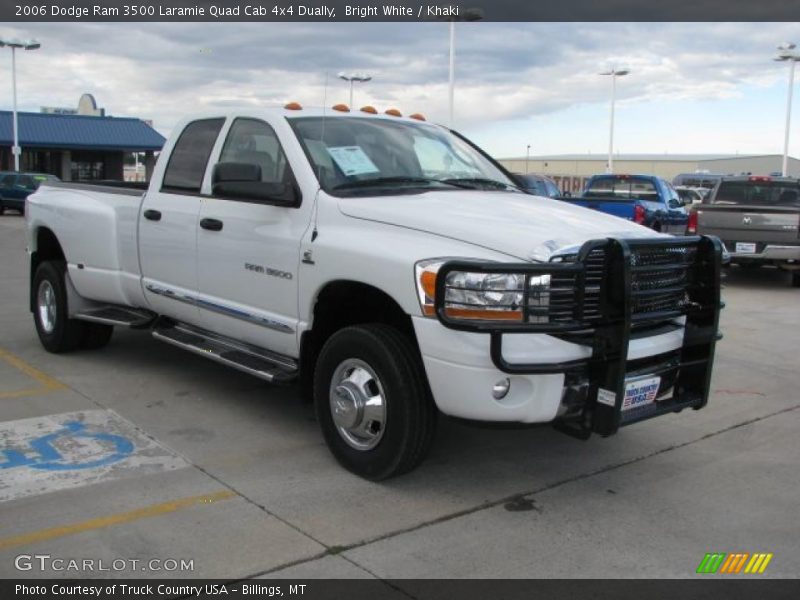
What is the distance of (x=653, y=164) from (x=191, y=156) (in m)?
100

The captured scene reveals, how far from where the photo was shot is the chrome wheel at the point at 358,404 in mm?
4270

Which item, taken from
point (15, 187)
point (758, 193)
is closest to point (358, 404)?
point (758, 193)

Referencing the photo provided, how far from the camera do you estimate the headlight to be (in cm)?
375

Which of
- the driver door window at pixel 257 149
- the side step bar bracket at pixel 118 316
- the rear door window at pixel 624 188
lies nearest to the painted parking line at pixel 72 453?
the side step bar bracket at pixel 118 316

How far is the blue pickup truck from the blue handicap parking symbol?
9.41 meters

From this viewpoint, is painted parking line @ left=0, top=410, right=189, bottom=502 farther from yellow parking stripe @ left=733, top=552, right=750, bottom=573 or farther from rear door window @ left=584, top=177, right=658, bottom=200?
rear door window @ left=584, top=177, right=658, bottom=200

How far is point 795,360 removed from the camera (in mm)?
7887

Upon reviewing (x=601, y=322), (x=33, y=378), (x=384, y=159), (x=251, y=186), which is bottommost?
(x=33, y=378)

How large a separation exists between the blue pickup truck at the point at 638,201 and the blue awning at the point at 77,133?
34622 millimetres

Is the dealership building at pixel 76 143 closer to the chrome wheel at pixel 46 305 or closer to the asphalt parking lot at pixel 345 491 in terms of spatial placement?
the chrome wheel at pixel 46 305

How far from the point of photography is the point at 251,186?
4754 mm

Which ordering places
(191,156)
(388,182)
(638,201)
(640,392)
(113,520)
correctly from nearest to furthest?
(113,520) < (640,392) < (388,182) < (191,156) < (638,201)

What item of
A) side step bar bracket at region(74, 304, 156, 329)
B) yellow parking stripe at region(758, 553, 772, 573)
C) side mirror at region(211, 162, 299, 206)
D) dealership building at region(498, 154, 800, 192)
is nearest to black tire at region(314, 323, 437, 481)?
side mirror at region(211, 162, 299, 206)

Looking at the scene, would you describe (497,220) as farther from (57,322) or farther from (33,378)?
(57,322)
